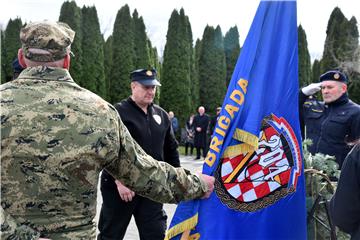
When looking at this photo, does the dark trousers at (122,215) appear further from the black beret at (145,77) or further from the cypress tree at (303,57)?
the cypress tree at (303,57)

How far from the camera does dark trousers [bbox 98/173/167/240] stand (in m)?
4.07

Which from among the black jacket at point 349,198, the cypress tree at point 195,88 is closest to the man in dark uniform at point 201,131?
the cypress tree at point 195,88

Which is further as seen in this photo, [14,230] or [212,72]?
[212,72]

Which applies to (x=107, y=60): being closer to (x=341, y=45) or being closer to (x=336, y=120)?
(x=341, y=45)

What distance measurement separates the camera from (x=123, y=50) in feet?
86.6

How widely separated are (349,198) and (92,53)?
938 inches

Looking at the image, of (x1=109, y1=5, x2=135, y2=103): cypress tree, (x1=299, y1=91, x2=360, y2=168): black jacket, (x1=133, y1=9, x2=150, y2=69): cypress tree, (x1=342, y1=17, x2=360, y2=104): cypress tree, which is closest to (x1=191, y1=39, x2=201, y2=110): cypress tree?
(x1=133, y1=9, x2=150, y2=69): cypress tree

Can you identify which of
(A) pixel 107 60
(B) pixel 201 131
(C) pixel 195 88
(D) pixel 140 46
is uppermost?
(D) pixel 140 46

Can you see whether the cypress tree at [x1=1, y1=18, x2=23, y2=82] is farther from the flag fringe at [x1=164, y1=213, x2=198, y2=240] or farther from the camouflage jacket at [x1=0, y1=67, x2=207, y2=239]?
the camouflage jacket at [x1=0, y1=67, x2=207, y2=239]

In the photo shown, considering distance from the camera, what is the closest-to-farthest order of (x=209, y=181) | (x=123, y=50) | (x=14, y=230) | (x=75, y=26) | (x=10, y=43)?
1. (x=14, y=230)
2. (x=209, y=181)
3. (x=75, y=26)
4. (x=123, y=50)
5. (x=10, y=43)

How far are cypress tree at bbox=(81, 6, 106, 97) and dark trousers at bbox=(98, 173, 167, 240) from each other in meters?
21.2

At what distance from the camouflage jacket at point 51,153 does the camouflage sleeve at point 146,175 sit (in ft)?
0.29

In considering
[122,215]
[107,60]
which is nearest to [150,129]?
[122,215]

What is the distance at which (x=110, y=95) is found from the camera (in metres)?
26.8
